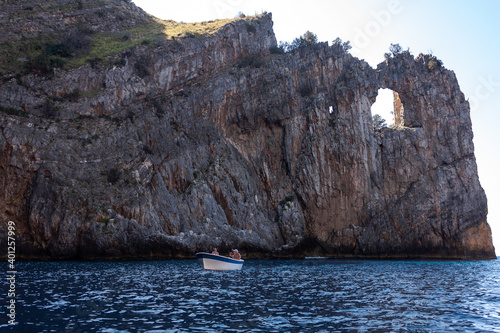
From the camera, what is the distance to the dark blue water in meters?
14.7

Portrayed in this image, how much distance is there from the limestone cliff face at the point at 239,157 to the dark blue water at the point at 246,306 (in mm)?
24129

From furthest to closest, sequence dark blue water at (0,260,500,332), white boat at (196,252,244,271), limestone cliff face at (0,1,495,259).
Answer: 1. limestone cliff face at (0,1,495,259)
2. white boat at (196,252,244,271)
3. dark blue water at (0,260,500,332)

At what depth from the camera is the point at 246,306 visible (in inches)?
742

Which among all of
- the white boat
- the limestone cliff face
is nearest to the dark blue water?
the white boat

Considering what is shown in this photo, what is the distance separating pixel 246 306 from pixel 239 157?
52.7m

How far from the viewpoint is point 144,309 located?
17438 mm

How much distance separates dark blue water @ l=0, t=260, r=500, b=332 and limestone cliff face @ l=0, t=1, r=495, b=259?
24129 millimetres

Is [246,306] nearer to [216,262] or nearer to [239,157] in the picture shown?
[216,262]

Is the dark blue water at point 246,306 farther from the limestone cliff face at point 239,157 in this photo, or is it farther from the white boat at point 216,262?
the limestone cliff face at point 239,157

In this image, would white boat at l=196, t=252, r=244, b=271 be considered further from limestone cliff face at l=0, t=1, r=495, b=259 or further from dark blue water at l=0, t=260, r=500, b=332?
limestone cliff face at l=0, t=1, r=495, b=259

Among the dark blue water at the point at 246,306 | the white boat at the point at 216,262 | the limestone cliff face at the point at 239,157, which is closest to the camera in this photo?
the dark blue water at the point at 246,306

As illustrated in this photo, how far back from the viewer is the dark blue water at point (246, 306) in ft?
48.3

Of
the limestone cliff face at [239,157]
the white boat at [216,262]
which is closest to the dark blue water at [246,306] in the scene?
the white boat at [216,262]

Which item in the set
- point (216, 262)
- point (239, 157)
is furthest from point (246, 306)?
point (239, 157)
